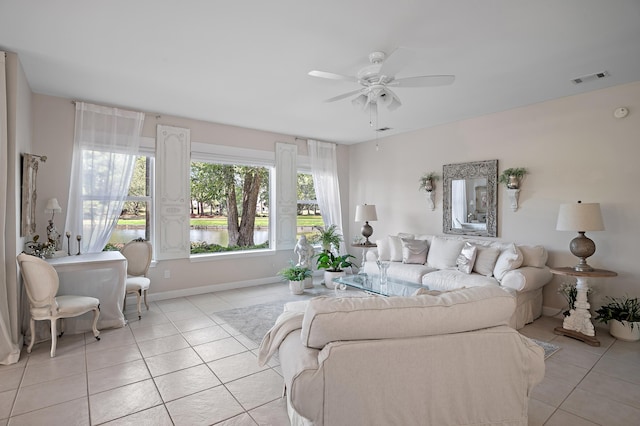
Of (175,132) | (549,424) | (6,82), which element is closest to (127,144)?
(175,132)

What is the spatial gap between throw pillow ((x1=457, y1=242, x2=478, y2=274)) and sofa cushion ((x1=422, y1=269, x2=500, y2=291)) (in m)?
0.08

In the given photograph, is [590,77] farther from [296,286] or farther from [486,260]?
[296,286]

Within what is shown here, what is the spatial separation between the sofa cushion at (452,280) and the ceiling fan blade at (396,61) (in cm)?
245

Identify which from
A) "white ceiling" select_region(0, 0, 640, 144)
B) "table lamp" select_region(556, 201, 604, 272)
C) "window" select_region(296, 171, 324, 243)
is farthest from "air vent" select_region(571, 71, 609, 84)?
"window" select_region(296, 171, 324, 243)

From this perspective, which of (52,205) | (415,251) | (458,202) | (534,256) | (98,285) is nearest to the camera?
(98,285)

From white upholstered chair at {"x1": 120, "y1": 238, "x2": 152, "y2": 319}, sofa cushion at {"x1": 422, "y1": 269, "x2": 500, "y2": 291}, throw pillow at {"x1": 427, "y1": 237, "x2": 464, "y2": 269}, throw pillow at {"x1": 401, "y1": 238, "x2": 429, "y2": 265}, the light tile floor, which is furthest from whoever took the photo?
throw pillow at {"x1": 401, "y1": 238, "x2": 429, "y2": 265}

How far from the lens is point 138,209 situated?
4.78m

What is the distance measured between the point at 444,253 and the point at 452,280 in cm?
68

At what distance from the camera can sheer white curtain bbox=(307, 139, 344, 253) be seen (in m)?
6.40

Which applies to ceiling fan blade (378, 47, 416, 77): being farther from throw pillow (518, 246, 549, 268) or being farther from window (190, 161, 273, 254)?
window (190, 161, 273, 254)

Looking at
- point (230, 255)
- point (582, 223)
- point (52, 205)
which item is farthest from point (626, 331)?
point (52, 205)

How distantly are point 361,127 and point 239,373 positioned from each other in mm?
4163

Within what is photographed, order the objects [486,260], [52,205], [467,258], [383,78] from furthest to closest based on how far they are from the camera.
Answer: [467,258]
[486,260]
[52,205]
[383,78]

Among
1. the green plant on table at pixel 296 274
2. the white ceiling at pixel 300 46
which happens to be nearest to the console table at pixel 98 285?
the white ceiling at pixel 300 46
